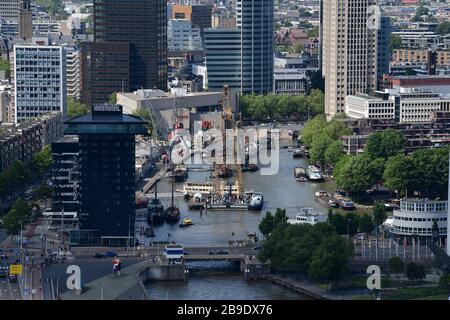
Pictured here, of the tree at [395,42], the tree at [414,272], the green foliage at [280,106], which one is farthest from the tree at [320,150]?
the tree at [395,42]

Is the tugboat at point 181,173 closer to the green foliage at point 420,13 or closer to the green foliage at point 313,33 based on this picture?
the green foliage at point 313,33

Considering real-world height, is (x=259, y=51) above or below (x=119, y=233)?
above

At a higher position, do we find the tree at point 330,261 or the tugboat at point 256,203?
the tree at point 330,261

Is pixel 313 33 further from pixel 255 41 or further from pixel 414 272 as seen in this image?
pixel 414 272

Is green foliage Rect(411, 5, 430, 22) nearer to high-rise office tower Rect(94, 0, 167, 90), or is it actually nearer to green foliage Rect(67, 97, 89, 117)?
high-rise office tower Rect(94, 0, 167, 90)

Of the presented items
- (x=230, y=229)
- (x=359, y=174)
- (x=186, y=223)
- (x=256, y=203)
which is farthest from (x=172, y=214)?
(x=359, y=174)
